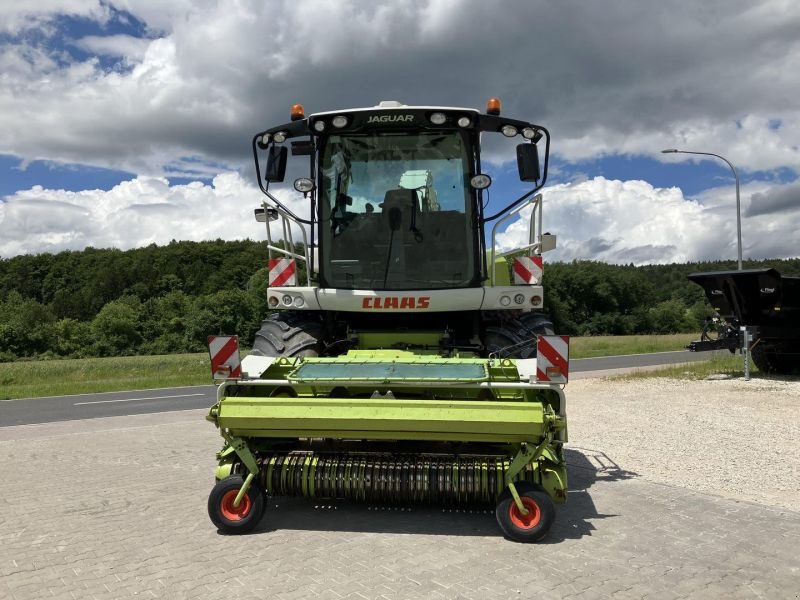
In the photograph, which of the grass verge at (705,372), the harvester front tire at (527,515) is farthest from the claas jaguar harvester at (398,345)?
the grass verge at (705,372)

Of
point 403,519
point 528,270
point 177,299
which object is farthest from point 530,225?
point 177,299

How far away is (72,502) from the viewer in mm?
5816

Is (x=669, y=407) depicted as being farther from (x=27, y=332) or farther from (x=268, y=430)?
(x=27, y=332)

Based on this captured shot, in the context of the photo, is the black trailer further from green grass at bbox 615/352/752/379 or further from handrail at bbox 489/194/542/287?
handrail at bbox 489/194/542/287

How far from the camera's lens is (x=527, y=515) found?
14.7 feet

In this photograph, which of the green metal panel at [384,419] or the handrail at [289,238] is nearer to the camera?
the green metal panel at [384,419]

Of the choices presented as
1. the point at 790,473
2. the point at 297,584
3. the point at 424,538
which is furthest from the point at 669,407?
→ the point at 297,584

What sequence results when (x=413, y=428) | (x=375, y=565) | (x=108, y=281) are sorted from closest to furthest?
(x=375, y=565) → (x=413, y=428) → (x=108, y=281)

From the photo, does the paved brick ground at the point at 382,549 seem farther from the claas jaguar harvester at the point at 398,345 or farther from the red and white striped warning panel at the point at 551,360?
the red and white striped warning panel at the point at 551,360

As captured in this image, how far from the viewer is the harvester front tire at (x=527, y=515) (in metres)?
4.45

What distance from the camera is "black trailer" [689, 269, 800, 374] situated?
14406 mm

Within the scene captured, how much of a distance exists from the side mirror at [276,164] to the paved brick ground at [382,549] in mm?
2904

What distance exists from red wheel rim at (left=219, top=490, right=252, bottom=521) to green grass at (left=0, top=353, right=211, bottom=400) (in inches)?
603

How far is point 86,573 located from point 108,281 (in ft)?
263
